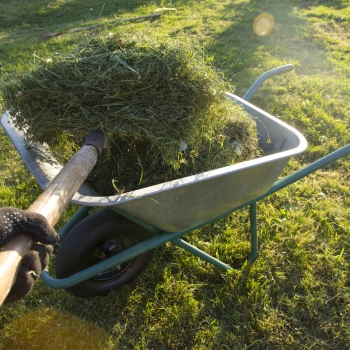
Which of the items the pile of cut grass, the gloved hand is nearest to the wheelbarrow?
the pile of cut grass

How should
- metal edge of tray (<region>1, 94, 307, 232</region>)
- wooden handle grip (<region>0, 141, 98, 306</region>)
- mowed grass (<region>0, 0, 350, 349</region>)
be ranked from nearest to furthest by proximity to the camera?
wooden handle grip (<region>0, 141, 98, 306</region>) → metal edge of tray (<region>1, 94, 307, 232</region>) → mowed grass (<region>0, 0, 350, 349</region>)

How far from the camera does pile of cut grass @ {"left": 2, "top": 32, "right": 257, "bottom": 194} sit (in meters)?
1.44

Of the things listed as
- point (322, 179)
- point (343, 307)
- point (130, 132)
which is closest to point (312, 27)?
point (322, 179)

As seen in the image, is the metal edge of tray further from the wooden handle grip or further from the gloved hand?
the gloved hand

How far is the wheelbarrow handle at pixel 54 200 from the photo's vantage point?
2.38 ft

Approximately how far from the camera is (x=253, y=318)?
2010mm

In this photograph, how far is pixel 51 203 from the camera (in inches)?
38.3

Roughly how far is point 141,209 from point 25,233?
661mm

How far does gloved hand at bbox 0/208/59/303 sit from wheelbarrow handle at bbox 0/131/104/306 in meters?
0.02

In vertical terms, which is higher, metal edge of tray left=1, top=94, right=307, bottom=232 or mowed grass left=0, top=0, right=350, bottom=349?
metal edge of tray left=1, top=94, right=307, bottom=232

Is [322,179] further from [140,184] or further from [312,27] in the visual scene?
[312,27]

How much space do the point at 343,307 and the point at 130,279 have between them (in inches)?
53.3

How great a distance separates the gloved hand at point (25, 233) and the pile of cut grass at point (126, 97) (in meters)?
0.58

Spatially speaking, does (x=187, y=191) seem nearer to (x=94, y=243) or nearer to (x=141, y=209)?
(x=141, y=209)
